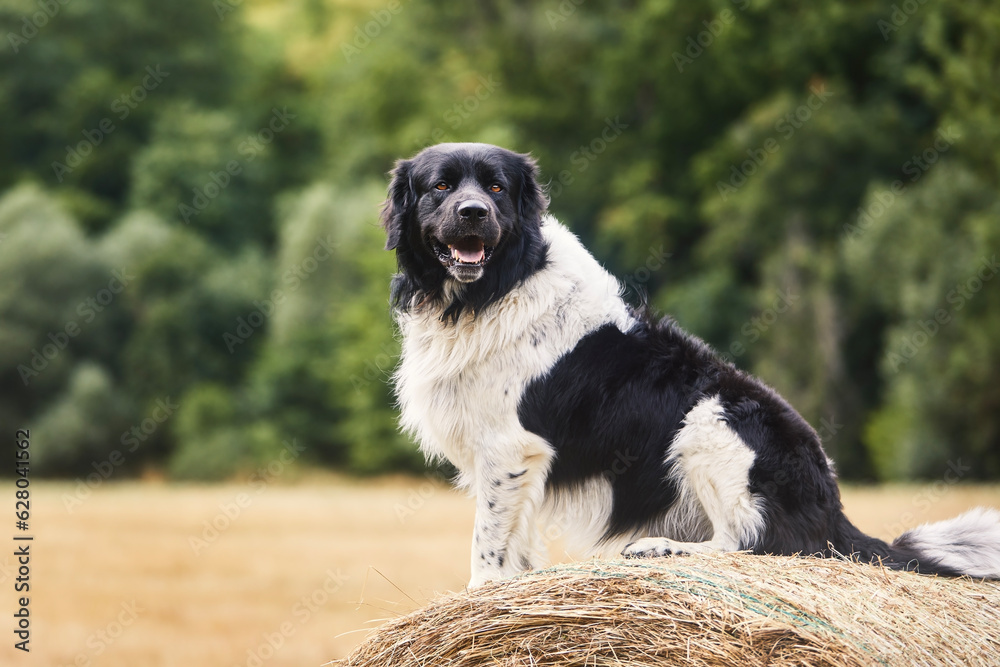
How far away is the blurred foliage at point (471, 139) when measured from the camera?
1930cm

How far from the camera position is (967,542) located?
169 inches

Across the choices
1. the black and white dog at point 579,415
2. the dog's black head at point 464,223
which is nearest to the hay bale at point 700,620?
the black and white dog at point 579,415

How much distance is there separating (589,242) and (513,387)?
2122 cm

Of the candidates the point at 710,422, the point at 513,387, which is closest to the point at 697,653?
the point at 710,422

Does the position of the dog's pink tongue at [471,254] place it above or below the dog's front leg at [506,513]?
above
